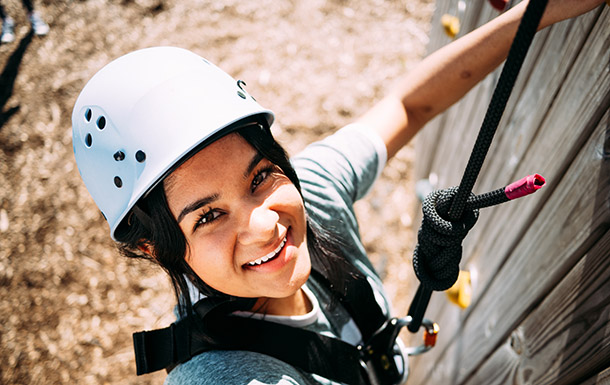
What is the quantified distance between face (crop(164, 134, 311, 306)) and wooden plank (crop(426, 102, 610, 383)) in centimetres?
73

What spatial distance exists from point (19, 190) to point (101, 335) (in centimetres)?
164

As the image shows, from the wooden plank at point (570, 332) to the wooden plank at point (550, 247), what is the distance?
4 cm

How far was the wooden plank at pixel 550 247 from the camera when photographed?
1064mm

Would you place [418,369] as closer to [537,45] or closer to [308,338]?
[308,338]

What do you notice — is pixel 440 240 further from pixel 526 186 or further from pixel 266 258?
pixel 266 258

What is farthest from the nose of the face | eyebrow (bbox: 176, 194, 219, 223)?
eyebrow (bbox: 176, 194, 219, 223)

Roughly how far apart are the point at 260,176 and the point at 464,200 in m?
0.60

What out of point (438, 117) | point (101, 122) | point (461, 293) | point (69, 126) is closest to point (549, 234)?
point (461, 293)

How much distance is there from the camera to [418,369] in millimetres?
2980

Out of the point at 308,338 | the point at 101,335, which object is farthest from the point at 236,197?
the point at 101,335

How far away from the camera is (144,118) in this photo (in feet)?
4.19

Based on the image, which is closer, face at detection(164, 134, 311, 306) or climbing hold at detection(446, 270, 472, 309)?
face at detection(164, 134, 311, 306)

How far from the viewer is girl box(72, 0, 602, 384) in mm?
1251

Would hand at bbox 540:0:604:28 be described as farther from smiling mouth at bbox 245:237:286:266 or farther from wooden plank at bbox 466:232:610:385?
smiling mouth at bbox 245:237:286:266
